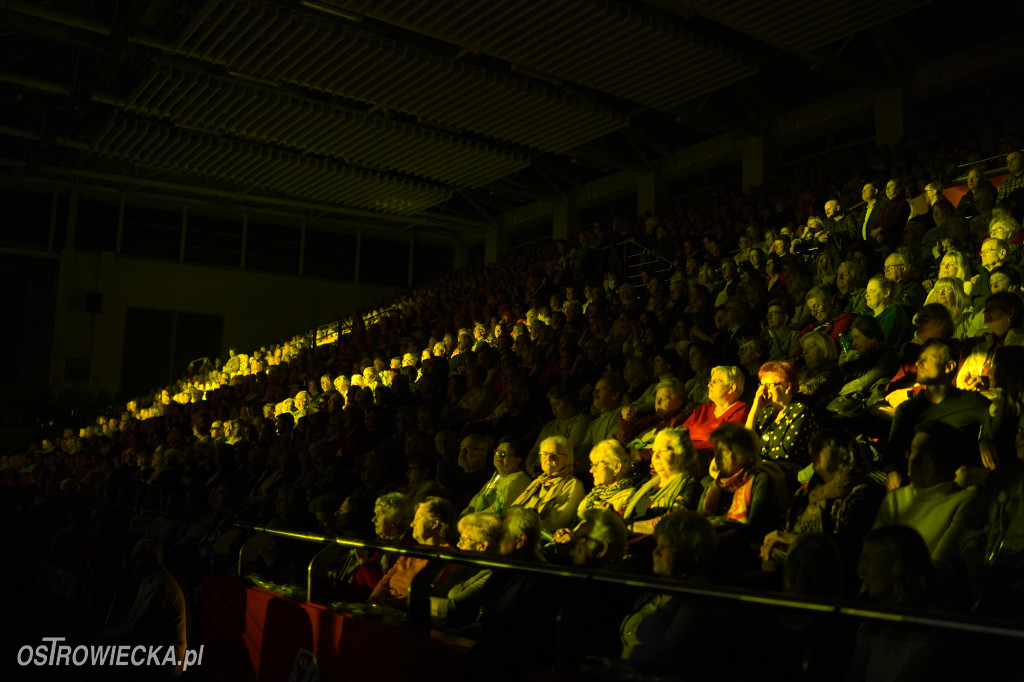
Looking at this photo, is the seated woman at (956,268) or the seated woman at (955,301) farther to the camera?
the seated woman at (956,268)

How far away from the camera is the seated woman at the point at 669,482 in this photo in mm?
3881

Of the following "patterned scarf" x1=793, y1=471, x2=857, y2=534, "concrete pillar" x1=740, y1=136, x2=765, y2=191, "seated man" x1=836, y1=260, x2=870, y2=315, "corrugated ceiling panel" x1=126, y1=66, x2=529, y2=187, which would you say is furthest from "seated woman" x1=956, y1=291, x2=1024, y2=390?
"concrete pillar" x1=740, y1=136, x2=765, y2=191

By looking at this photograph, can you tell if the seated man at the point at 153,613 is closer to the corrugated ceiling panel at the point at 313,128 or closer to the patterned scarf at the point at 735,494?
the patterned scarf at the point at 735,494

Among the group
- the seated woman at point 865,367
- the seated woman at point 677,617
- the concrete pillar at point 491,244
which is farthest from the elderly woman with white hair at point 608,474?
the concrete pillar at point 491,244

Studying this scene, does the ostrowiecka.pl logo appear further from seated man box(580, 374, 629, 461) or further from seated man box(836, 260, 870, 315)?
seated man box(836, 260, 870, 315)

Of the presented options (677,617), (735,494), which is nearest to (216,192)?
(735,494)

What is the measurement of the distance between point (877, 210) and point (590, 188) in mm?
11399

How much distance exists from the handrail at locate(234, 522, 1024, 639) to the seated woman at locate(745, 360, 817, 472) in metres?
1.64

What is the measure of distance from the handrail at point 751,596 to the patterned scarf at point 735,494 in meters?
1.21

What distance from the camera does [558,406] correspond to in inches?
221

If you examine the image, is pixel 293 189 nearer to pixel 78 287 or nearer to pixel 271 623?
pixel 78 287

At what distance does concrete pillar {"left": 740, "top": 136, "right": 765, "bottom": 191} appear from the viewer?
14203 millimetres

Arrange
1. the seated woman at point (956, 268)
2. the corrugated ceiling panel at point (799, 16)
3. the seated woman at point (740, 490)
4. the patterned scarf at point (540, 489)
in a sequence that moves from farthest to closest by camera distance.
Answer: the corrugated ceiling panel at point (799, 16) → the seated woman at point (956, 268) → the patterned scarf at point (540, 489) → the seated woman at point (740, 490)

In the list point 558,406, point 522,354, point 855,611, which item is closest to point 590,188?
point 522,354
